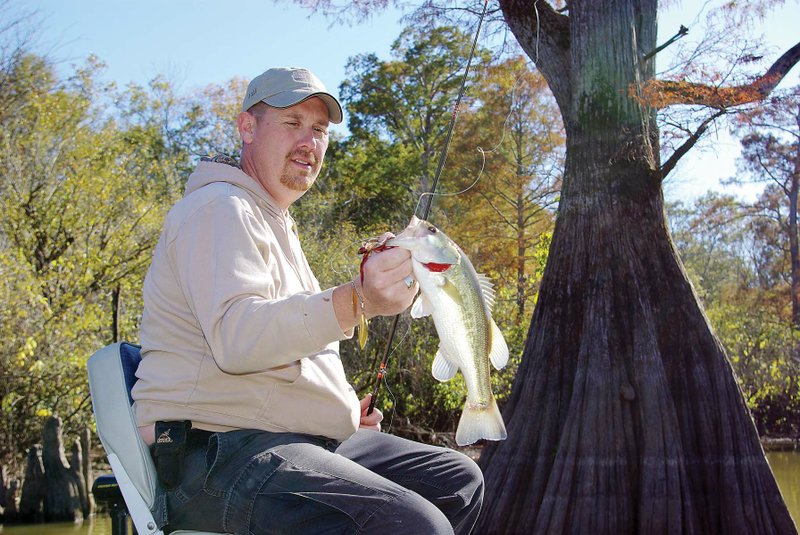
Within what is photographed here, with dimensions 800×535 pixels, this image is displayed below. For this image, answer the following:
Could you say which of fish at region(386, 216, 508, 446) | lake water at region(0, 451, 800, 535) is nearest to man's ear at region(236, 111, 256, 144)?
fish at region(386, 216, 508, 446)

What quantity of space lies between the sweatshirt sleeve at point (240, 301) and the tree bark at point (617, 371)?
4918 mm

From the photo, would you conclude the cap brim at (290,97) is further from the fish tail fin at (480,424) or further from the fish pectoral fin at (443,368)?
the fish tail fin at (480,424)

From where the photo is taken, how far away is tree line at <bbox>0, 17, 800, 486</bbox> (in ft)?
38.2

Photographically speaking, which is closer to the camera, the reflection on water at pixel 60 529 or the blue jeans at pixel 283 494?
the blue jeans at pixel 283 494

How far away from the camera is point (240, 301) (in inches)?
91.7

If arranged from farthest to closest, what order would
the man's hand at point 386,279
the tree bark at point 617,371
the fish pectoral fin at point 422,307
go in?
the tree bark at point 617,371
the fish pectoral fin at point 422,307
the man's hand at point 386,279

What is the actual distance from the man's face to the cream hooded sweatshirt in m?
0.19

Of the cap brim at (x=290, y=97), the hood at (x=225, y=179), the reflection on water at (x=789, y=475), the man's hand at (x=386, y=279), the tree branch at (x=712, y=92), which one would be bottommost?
the reflection on water at (x=789, y=475)

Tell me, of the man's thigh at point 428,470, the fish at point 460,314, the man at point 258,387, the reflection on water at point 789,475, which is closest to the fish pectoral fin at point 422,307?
the fish at point 460,314

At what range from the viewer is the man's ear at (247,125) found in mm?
3043

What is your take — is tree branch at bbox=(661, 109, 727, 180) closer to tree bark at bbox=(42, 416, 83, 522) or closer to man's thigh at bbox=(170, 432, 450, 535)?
man's thigh at bbox=(170, 432, 450, 535)

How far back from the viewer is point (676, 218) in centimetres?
4428

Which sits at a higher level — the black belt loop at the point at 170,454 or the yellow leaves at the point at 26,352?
the yellow leaves at the point at 26,352

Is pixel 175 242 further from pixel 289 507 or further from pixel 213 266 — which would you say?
pixel 289 507
